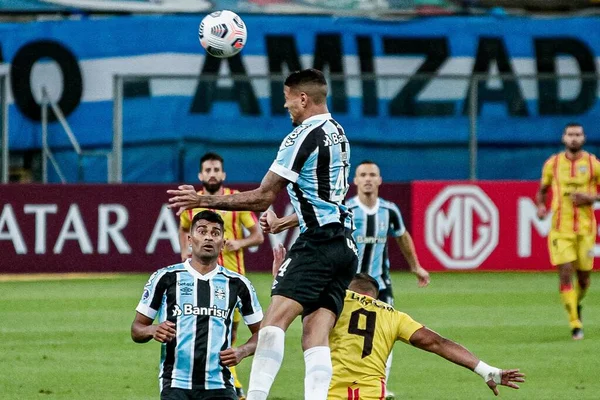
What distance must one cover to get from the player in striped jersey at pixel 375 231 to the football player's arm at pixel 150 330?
363 cm

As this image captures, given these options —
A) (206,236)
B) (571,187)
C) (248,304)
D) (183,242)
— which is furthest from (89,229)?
(206,236)

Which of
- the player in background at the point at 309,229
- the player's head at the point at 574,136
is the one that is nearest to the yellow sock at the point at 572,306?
the player's head at the point at 574,136

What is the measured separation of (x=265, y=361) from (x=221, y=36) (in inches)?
102

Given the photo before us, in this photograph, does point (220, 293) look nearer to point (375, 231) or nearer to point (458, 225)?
point (375, 231)

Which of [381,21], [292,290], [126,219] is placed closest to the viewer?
[292,290]

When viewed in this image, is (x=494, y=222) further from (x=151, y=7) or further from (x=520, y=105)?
(x=151, y=7)

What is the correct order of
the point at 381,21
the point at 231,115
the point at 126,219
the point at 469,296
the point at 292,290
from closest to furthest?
the point at 292,290 < the point at 469,296 < the point at 126,219 < the point at 231,115 < the point at 381,21

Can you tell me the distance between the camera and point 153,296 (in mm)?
7559

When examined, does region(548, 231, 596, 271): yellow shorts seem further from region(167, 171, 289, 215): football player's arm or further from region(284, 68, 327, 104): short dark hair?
region(167, 171, 289, 215): football player's arm

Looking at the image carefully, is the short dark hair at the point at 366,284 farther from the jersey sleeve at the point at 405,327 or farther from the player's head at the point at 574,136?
the player's head at the point at 574,136

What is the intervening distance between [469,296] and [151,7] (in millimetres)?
9642

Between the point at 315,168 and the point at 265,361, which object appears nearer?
the point at 265,361

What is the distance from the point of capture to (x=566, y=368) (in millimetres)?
11570

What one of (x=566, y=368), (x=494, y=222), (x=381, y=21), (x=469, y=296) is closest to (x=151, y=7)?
(x=381, y=21)
